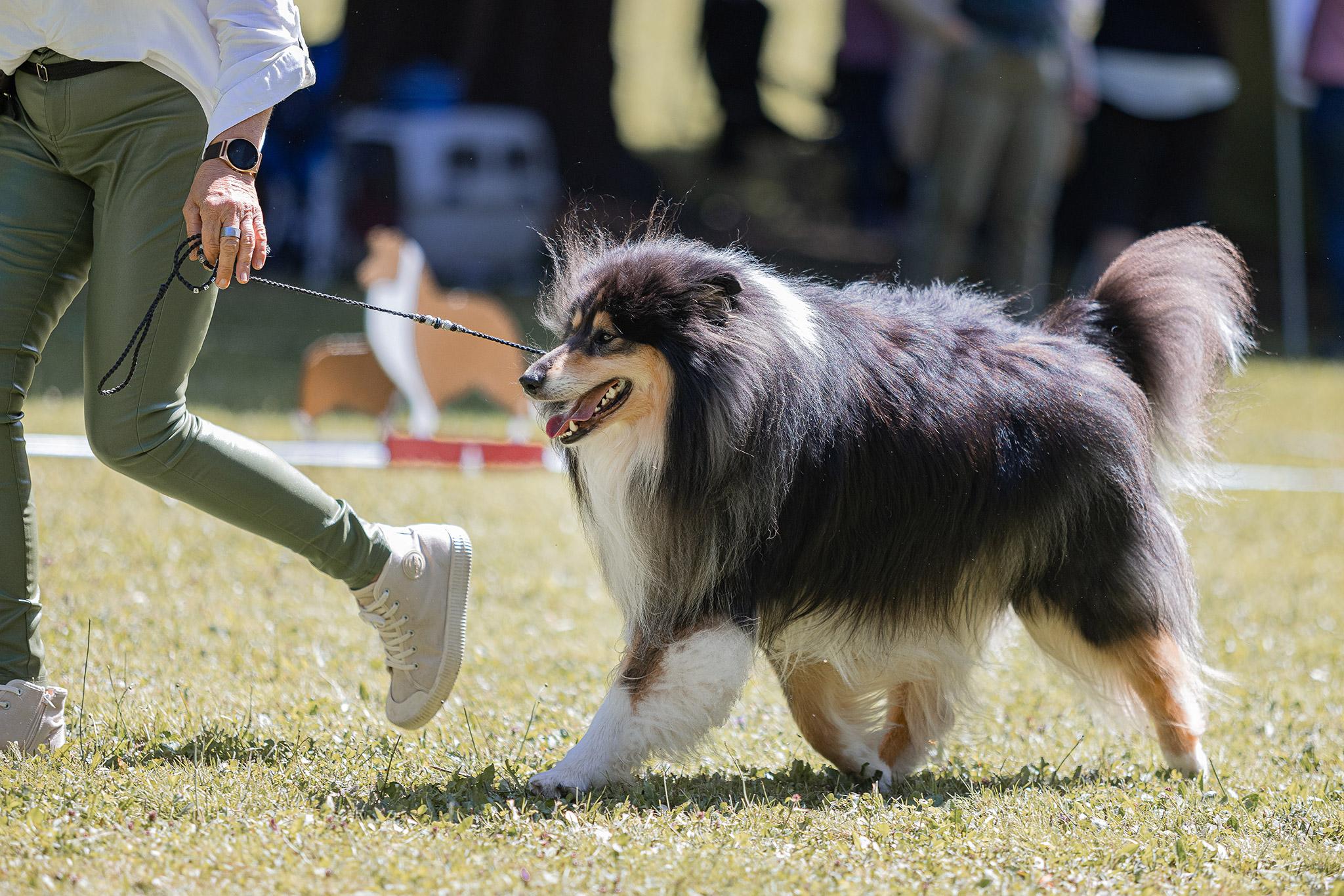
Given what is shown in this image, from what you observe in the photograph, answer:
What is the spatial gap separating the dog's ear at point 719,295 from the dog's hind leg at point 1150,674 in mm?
1166

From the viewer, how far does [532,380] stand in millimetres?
3111

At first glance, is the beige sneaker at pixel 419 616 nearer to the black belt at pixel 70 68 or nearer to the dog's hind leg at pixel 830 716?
the dog's hind leg at pixel 830 716

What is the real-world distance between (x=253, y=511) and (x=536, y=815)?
0.94m

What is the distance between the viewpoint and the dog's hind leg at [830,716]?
141 inches

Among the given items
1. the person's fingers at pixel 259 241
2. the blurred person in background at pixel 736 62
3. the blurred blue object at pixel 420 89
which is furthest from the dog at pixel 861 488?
the blurred person in background at pixel 736 62

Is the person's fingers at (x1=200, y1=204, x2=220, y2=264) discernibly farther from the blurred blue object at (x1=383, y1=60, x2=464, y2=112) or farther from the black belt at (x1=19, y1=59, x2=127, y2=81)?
the blurred blue object at (x1=383, y1=60, x2=464, y2=112)

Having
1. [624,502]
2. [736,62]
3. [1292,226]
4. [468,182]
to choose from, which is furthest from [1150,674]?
[736,62]

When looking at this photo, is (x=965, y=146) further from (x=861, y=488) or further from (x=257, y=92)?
(x=257, y=92)

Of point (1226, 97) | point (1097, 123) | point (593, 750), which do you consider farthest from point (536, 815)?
point (1226, 97)

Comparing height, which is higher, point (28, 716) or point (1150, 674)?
point (1150, 674)

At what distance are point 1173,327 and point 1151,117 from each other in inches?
344

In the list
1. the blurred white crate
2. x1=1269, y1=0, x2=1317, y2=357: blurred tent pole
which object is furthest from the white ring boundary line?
the blurred white crate

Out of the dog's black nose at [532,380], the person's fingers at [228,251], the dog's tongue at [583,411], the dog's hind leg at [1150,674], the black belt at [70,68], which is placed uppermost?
the black belt at [70,68]

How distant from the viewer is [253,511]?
3145mm
